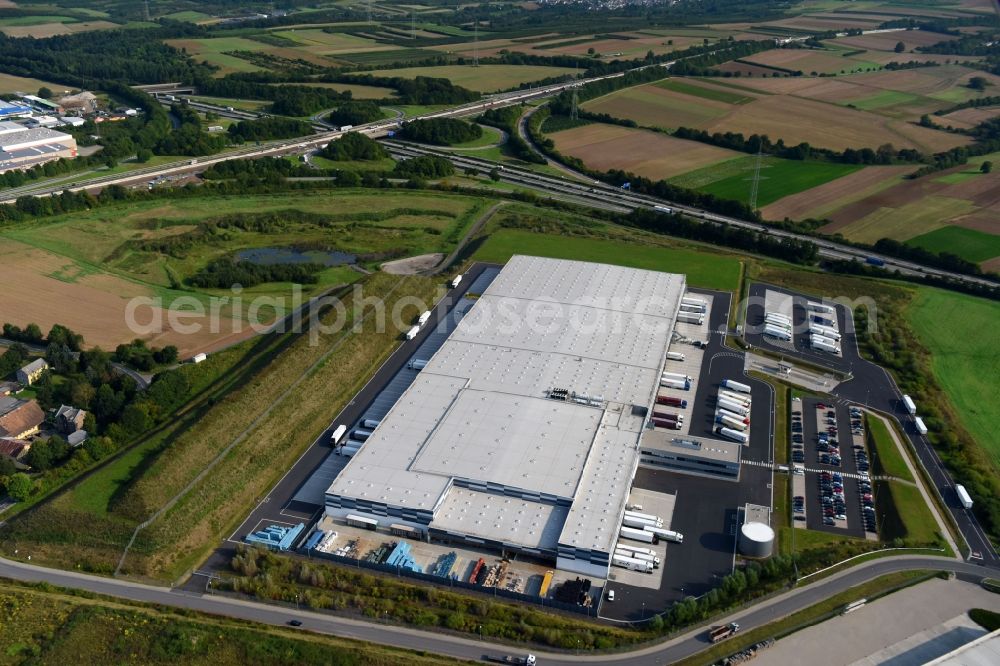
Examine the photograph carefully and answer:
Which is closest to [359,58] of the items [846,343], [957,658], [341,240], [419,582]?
[341,240]

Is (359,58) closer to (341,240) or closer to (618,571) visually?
(341,240)

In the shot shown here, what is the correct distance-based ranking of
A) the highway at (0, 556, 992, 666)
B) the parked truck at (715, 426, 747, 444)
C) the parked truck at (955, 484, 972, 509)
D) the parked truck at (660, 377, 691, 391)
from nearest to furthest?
the highway at (0, 556, 992, 666) → the parked truck at (955, 484, 972, 509) → the parked truck at (715, 426, 747, 444) → the parked truck at (660, 377, 691, 391)

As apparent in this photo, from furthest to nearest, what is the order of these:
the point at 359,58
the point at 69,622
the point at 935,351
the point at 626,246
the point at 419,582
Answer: the point at 359,58 < the point at 626,246 < the point at 935,351 < the point at 419,582 < the point at 69,622

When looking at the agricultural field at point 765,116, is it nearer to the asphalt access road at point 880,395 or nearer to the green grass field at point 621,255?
the green grass field at point 621,255

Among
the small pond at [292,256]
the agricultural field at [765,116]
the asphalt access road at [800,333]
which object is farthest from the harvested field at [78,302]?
the agricultural field at [765,116]

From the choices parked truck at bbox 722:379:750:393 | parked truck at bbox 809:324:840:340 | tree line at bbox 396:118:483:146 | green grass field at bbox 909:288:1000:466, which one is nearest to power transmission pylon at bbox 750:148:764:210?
green grass field at bbox 909:288:1000:466

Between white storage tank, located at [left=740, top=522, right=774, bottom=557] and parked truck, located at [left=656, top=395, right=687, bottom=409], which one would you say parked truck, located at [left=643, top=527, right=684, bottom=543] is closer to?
white storage tank, located at [left=740, top=522, right=774, bottom=557]
